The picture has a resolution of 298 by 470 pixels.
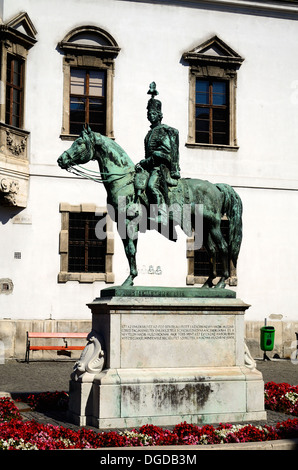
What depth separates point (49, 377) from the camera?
14898mm

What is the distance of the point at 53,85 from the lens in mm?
19438

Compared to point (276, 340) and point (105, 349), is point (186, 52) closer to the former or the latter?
point (276, 340)

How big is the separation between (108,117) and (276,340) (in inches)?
296

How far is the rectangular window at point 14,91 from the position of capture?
18781 millimetres

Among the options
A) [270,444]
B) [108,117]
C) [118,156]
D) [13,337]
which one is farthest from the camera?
[108,117]

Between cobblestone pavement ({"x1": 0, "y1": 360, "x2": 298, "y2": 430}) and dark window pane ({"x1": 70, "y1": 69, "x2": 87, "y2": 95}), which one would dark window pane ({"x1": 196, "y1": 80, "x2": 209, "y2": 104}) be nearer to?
dark window pane ({"x1": 70, "y1": 69, "x2": 87, "y2": 95})

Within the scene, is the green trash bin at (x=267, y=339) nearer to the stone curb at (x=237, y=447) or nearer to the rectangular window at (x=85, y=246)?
the rectangular window at (x=85, y=246)

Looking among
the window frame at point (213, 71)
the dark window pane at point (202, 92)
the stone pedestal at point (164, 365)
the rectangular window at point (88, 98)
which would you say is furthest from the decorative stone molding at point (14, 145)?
the stone pedestal at point (164, 365)

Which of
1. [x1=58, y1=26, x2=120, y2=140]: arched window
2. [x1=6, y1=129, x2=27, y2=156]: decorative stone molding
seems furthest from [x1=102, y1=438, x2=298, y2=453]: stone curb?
[x1=58, y1=26, x2=120, y2=140]: arched window

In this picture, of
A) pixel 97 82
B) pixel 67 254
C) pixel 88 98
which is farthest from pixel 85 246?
pixel 97 82

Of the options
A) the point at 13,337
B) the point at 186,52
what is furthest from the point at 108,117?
the point at 13,337

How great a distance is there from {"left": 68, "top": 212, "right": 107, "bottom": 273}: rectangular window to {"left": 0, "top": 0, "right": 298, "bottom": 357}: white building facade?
0.08 metres

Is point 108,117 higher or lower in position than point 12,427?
higher

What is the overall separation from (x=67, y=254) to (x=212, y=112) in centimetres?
584
